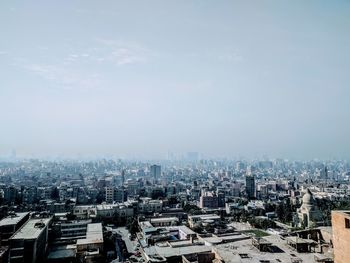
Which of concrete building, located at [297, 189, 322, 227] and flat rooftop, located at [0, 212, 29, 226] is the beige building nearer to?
flat rooftop, located at [0, 212, 29, 226]

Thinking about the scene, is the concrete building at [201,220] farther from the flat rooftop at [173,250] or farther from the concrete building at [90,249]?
the flat rooftop at [173,250]

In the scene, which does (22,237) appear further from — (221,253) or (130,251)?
(221,253)

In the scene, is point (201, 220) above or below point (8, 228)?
below

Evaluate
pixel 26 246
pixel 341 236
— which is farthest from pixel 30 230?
pixel 341 236

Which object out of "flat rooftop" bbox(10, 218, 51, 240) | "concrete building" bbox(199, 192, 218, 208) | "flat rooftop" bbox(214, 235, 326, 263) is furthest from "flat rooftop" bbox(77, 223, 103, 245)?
"concrete building" bbox(199, 192, 218, 208)

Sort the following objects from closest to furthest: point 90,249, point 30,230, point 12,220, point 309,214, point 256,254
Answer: point 256,254 < point 90,249 < point 30,230 < point 12,220 < point 309,214

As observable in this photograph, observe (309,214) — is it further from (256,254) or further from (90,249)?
(90,249)

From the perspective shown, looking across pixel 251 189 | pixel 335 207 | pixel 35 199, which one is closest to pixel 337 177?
pixel 251 189
